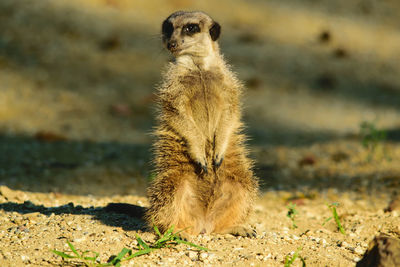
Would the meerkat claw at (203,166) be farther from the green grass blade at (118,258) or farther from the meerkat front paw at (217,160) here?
the green grass blade at (118,258)

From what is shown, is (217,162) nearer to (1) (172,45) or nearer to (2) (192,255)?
(2) (192,255)

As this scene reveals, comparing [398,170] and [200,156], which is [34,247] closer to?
[200,156]

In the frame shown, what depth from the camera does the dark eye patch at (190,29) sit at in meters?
3.27

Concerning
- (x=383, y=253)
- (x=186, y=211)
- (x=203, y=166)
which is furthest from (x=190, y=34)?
(x=383, y=253)

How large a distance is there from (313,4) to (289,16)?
0.94 m

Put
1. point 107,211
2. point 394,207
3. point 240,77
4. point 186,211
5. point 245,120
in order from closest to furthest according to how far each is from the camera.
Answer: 1. point 186,211
2. point 107,211
3. point 394,207
4. point 245,120
5. point 240,77

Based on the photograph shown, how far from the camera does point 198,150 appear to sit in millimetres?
3057

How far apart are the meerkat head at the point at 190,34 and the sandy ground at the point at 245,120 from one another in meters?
0.48

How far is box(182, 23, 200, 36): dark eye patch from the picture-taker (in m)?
3.27

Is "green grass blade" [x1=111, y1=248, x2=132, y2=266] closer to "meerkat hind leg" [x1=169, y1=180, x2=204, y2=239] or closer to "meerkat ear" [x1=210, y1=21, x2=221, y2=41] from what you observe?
"meerkat hind leg" [x1=169, y1=180, x2=204, y2=239]

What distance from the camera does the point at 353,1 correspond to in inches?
458

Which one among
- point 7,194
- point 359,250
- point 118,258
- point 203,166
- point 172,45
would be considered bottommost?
point 118,258

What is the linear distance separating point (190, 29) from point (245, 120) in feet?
15.4

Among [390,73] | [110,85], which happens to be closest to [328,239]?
[110,85]
